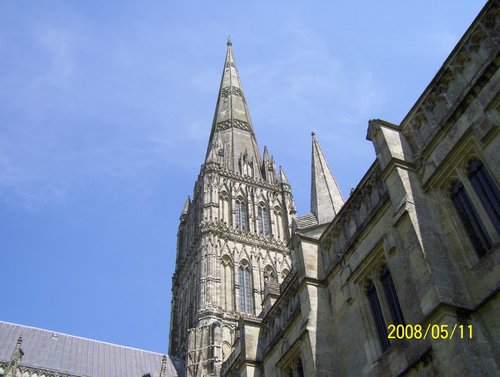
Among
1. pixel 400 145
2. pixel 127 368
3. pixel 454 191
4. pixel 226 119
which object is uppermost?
pixel 226 119

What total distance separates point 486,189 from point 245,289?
2984 centimetres

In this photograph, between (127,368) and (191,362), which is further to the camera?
(127,368)

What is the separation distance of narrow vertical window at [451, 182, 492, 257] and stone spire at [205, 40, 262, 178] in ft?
122

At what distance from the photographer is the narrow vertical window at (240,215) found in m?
42.1

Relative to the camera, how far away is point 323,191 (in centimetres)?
1880

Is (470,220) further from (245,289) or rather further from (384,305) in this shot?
(245,289)

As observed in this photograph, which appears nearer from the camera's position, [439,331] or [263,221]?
[439,331]

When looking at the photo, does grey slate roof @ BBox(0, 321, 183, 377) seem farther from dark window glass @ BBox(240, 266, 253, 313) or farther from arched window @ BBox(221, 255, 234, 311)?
dark window glass @ BBox(240, 266, 253, 313)

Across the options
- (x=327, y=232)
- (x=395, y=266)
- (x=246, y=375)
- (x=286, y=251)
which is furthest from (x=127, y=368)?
(x=395, y=266)

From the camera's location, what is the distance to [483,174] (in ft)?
29.8

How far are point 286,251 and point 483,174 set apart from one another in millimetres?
32328

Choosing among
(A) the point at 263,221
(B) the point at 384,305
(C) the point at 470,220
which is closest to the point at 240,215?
(A) the point at 263,221

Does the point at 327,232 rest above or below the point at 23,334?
below

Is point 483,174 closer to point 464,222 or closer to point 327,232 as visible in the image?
point 464,222
